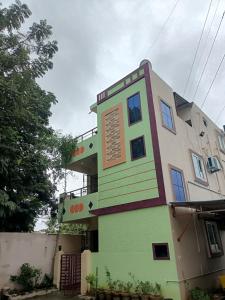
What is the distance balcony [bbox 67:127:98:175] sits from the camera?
14.0 metres

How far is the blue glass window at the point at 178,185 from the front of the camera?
10.5 meters

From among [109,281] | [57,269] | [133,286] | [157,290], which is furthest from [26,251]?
[157,290]

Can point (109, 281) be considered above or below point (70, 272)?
below

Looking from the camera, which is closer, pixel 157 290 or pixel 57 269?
pixel 157 290

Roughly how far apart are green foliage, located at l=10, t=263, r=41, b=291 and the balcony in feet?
20.1

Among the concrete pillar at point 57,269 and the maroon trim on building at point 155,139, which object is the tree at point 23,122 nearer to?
the concrete pillar at point 57,269

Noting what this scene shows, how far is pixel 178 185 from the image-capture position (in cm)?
1092

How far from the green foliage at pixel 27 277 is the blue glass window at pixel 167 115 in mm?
9007

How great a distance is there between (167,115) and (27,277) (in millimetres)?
9807

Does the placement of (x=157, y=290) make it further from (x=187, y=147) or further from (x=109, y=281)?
(x=187, y=147)

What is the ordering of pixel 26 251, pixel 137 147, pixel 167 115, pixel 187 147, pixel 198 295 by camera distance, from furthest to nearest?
1. pixel 187 147
2. pixel 167 115
3. pixel 26 251
4. pixel 137 147
5. pixel 198 295

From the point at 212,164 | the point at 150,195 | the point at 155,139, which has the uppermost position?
the point at 212,164

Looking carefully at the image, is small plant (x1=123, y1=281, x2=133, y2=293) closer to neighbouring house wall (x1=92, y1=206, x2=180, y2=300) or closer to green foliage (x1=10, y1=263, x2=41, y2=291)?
neighbouring house wall (x1=92, y1=206, x2=180, y2=300)

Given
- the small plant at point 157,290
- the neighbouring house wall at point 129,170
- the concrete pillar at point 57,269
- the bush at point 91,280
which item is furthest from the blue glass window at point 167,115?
the concrete pillar at point 57,269
